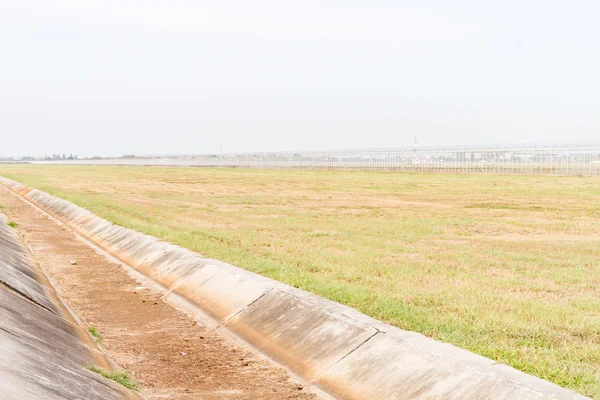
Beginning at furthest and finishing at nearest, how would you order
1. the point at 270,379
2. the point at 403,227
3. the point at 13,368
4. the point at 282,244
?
the point at 403,227
the point at 282,244
the point at 270,379
the point at 13,368

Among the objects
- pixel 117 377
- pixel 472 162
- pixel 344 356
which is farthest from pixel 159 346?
pixel 472 162

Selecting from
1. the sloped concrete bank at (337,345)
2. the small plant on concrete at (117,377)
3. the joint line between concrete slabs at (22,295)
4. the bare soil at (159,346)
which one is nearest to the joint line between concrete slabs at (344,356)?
the sloped concrete bank at (337,345)

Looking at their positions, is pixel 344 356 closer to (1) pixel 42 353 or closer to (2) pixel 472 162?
(1) pixel 42 353

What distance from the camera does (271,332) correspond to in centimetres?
1186

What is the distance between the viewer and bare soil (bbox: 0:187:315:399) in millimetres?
9508

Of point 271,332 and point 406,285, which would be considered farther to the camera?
point 406,285

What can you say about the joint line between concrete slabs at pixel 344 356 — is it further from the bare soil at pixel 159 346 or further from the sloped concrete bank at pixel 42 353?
the sloped concrete bank at pixel 42 353

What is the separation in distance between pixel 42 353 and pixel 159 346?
3327mm

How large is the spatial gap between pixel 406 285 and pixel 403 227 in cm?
1268

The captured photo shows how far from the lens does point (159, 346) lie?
11734 mm

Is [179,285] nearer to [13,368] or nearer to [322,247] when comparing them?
[322,247]

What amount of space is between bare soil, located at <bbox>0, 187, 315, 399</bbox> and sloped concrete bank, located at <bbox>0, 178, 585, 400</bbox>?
401mm

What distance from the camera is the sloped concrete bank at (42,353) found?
22.5 feet

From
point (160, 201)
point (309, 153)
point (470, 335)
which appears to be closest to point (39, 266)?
point (470, 335)
